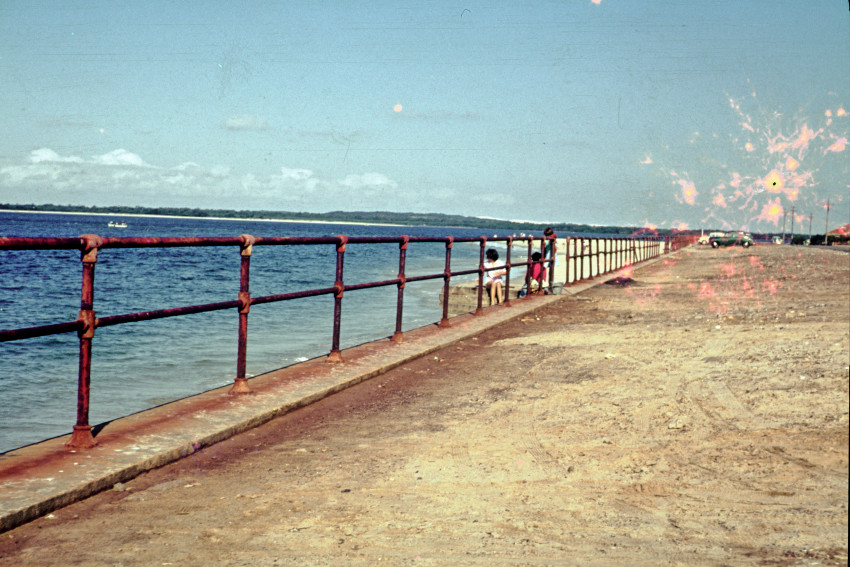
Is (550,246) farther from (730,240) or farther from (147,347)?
(730,240)

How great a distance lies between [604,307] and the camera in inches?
526

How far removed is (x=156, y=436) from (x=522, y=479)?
2121 millimetres

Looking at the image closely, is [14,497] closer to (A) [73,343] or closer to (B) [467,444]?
(B) [467,444]

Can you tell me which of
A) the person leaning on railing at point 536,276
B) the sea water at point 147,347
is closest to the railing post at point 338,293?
the sea water at point 147,347

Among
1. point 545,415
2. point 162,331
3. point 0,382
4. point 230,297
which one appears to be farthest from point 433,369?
point 230,297

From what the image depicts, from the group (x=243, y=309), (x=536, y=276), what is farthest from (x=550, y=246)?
(x=243, y=309)

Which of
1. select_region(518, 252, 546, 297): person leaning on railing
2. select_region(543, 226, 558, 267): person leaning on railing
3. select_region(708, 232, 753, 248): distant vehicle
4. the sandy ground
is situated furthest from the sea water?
select_region(708, 232, 753, 248): distant vehicle

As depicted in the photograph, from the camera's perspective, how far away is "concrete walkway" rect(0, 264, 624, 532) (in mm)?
3508

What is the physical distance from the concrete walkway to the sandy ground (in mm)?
91

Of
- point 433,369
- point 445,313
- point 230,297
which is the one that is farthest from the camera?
point 230,297

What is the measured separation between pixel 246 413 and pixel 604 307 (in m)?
9.25

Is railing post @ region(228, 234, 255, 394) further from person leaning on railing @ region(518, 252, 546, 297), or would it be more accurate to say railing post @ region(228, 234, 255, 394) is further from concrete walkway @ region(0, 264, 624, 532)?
person leaning on railing @ region(518, 252, 546, 297)

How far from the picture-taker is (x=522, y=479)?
150 inches

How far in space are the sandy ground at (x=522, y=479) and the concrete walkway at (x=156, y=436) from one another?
0.30 feet
